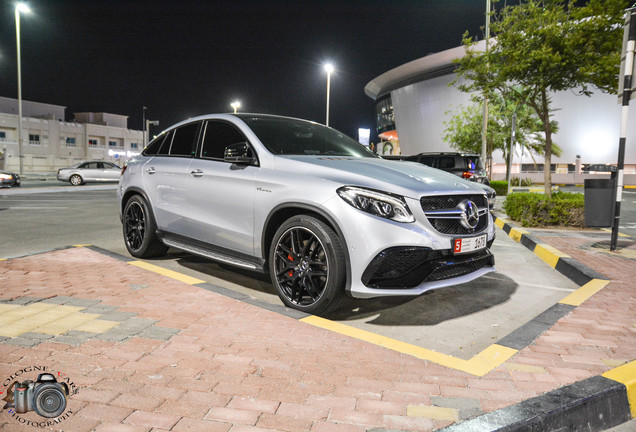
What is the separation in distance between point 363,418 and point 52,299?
3.01 metres

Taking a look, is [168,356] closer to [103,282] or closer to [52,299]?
[52,299]

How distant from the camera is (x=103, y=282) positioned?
4.62 meters

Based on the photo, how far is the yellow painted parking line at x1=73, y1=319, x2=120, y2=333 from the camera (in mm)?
3260

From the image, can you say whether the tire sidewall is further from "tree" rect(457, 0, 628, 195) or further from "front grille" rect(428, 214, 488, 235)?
"tree" rect(457, 0, 628, 195)

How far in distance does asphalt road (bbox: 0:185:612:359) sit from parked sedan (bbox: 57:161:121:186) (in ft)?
67.3

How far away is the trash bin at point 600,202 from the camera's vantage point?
7.03 metres

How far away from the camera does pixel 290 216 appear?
414 centimetres

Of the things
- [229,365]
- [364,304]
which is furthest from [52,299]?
[364,304]

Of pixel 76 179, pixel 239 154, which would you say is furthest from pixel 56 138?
pixel 239 154

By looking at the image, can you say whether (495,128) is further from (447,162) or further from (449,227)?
(449,227)

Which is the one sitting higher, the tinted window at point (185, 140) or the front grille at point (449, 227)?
the tinted window at point (185, 140)

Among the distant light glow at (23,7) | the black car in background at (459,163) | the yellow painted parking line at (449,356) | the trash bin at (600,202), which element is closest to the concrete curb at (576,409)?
the yellow painted parking line at (449,356)

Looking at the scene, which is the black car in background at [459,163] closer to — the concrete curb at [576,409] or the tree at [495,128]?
the concrete curb at [576,409]

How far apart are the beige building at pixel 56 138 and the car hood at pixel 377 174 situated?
49767mm
